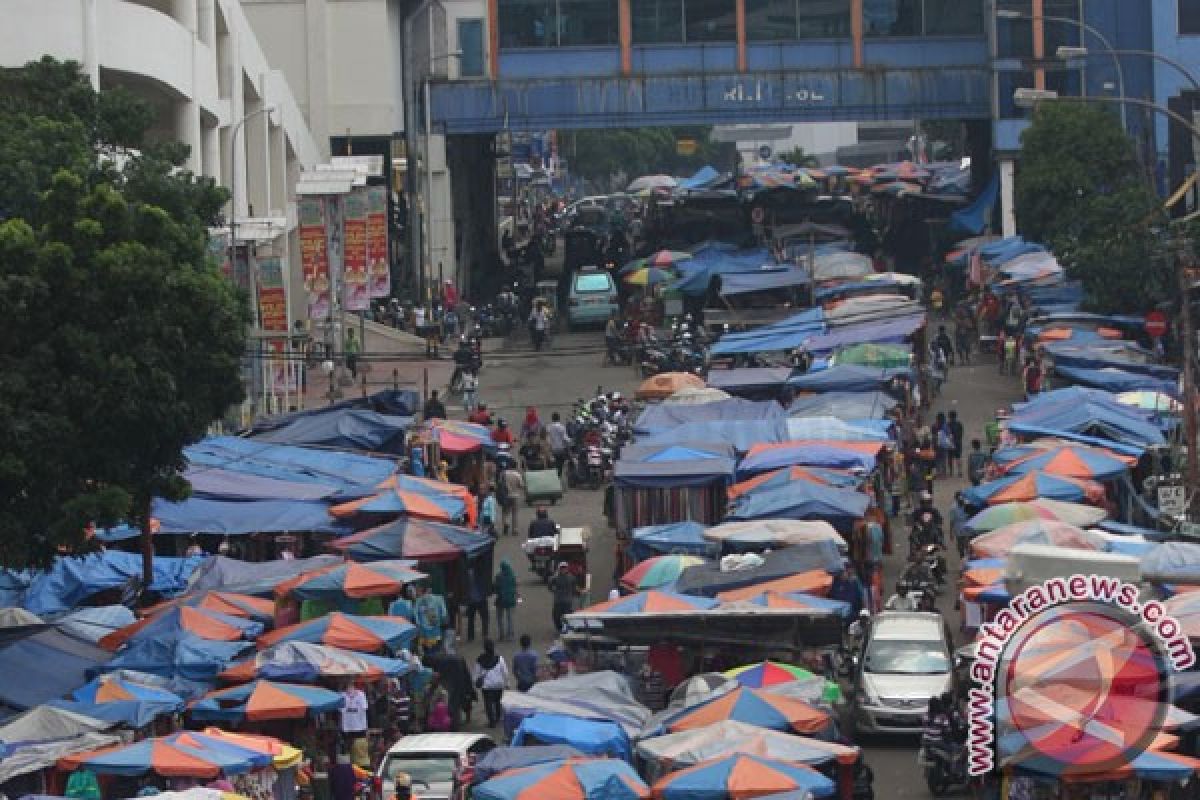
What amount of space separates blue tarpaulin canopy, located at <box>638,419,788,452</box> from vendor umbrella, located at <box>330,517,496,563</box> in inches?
209

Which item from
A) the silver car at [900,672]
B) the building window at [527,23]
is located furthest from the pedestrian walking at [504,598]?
the building window at [527,23]

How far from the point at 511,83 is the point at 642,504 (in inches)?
1462

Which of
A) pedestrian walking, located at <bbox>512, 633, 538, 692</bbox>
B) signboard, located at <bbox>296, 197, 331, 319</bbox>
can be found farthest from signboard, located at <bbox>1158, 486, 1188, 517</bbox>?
signboard, located at <bbox>296, 197, 331, 319</bbox>

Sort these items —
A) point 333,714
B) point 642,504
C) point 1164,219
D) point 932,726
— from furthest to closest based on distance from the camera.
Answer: point 1164,219 → point 642,504 → point 333,714 → point 932,726

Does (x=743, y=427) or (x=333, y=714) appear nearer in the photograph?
(x=333, y=714)

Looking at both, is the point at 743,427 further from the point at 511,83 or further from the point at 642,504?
the point at 511,83

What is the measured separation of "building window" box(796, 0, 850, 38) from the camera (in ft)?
235

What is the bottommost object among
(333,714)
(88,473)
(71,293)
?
(333,714)

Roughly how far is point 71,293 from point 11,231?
1.05m


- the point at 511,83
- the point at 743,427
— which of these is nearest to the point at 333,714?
the point at 743,427

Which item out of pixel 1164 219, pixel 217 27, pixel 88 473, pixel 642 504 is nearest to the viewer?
pixel 88 473

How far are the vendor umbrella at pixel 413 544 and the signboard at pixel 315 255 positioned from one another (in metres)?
19.0

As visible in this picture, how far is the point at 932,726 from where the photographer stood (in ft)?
80.9

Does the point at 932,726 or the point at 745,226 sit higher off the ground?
the point at 745,226
